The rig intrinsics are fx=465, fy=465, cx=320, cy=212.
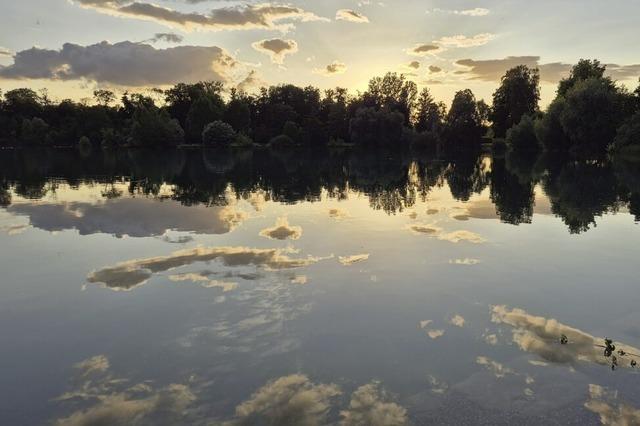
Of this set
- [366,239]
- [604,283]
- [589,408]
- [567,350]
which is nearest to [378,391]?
[589,408]

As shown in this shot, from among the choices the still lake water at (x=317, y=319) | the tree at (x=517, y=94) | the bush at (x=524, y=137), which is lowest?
the still lake water at (x=317, y=319)

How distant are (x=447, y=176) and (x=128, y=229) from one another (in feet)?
114

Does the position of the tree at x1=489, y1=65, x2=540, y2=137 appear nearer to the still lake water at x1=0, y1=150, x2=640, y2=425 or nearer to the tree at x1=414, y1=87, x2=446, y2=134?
the tree at x1=414, y1=87, x2=446, y2=134

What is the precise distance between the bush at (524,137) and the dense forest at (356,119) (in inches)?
8.9

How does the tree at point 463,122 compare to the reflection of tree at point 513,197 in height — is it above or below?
above

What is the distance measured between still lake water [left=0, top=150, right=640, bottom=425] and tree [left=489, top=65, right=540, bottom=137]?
106673mm

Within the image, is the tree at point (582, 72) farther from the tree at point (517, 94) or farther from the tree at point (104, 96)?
the tree at point (104, 96)

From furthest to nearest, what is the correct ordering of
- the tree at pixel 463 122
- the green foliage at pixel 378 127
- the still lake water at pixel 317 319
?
1. the green foliage at pixel 378 127
2. the tree at pixel 463 122
3. the still lake water at pixel 317 319

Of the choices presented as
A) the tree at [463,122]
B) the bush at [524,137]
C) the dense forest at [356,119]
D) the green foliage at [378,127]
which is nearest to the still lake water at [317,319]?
the dense forest at [356,119]

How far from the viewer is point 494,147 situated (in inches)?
4218

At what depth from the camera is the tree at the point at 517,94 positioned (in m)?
118

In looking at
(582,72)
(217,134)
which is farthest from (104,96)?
(582,72)

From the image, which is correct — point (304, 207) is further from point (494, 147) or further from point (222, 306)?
point (494, 147)

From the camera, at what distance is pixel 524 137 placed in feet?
316
